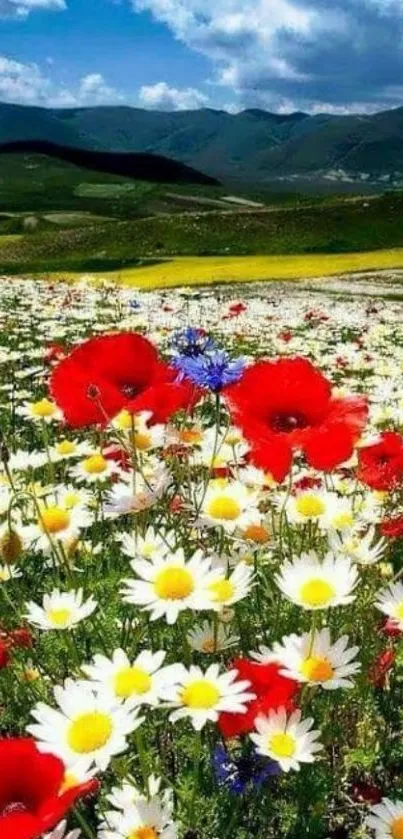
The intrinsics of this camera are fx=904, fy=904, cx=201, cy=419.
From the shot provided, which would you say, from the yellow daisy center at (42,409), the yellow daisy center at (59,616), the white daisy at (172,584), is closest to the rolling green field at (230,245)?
the yellow daisy center at (42,409)

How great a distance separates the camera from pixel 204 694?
2020 millimetres

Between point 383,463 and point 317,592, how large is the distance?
1308mm

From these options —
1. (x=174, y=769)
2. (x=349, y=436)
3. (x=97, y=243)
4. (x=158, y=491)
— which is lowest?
(x=174, y=769)

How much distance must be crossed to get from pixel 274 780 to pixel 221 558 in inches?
24.0

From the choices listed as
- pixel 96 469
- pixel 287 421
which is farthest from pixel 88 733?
pixel 96 469

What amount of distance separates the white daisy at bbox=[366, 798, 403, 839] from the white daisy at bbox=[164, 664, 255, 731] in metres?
0.37

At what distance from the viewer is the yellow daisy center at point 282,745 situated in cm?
196

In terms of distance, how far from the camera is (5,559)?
273cm

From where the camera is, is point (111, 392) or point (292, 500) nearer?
point (111, 392)

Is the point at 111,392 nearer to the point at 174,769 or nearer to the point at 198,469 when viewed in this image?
the point at 174,769

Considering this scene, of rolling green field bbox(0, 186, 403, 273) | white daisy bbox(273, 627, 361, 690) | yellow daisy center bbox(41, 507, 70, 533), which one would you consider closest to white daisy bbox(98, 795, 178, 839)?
white daisy bbox(273, 627, 361, 690)

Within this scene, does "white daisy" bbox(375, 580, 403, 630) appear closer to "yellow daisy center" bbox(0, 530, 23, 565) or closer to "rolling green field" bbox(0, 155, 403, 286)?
"yellow daisy center" bbox(0, 530, 23, 565)

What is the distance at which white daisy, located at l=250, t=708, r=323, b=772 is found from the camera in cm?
194

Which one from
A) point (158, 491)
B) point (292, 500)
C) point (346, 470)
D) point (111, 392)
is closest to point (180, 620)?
point (158, 491)
